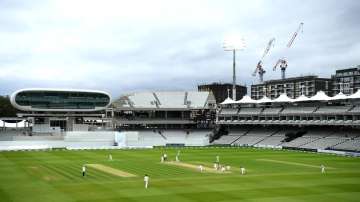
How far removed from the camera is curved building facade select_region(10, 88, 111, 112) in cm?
9719

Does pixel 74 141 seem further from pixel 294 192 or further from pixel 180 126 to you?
pixel 294 192

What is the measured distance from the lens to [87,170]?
49469mm

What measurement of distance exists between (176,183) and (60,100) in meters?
65.5

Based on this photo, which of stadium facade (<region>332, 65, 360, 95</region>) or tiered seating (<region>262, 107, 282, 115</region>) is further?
stadium facade (<region>332, 65, 360, 95</region>)

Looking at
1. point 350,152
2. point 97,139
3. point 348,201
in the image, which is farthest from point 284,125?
point 348,201

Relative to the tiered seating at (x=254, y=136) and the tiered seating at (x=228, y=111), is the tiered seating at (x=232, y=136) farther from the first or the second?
the tiered seating at (x=228, y=111)

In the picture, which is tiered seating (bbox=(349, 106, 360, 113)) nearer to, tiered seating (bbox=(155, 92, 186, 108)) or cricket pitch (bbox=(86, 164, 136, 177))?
tiered seating (bbox=(155, 92, 186, 108))

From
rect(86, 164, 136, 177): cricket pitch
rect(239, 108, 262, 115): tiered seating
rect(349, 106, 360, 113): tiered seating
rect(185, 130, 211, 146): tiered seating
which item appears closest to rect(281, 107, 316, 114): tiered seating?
rect(239, 108, 262, 115): tiered seating

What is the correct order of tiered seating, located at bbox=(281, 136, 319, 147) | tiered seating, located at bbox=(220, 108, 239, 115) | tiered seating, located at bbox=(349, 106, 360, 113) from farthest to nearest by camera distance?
tiered seating, located at bbox=(220, 108, 239, 115) < tiered seating, located at bbox=(281, 136, 319, 147) < tiered seating, located at bbox=(349, 106, 360, 113)

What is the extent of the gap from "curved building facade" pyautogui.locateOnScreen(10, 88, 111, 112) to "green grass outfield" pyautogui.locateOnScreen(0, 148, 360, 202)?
128ft

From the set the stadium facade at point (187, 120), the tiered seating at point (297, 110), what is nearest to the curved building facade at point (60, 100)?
the stadium facade at point (187, 120)

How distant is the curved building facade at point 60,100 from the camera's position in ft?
319

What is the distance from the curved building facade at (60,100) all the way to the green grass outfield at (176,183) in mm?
39025

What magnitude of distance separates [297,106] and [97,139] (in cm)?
3978
